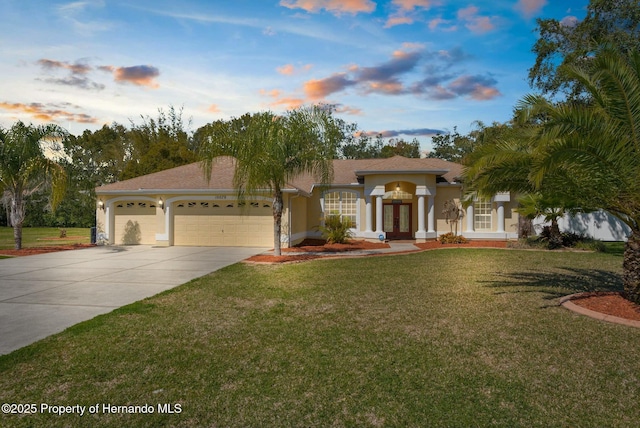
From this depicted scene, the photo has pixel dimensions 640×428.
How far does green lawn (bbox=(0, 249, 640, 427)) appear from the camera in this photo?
400cm

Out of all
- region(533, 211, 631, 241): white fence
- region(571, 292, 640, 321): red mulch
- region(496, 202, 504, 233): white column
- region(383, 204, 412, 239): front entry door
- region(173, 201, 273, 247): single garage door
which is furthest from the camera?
region(383, 204, 412, 239): front entry door

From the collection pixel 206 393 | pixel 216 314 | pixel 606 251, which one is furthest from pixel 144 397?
pixel 606 251

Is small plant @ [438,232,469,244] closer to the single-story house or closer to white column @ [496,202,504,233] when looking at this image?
the single-story house

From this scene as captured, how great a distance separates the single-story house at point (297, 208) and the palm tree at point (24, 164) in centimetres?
281

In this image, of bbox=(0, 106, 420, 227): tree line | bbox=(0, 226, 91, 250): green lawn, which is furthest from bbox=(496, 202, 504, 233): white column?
bbox=(0, 226, 91, 250): green lawn

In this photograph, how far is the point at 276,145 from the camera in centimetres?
1414

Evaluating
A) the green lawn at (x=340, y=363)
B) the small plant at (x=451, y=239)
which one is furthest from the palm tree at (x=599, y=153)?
the small plant at (x=451, y=239)

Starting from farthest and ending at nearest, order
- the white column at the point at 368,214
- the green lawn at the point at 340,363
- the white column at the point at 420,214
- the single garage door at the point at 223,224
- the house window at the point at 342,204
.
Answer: the house window at the point at 342,204
the white column at the point at 368,214
the white column at the point at 420,214
the single garage door at the point at 223,224
the green lawn at the point at 340,363

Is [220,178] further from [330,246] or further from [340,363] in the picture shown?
[340,363]

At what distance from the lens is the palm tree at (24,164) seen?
1720cm

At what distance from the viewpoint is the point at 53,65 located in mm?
16812

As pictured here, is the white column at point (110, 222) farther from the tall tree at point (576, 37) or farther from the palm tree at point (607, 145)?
the tall tree at point (576, 37)

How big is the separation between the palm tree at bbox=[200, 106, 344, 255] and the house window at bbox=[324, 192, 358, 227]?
7619 millimetres

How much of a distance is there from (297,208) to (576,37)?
680 inches
